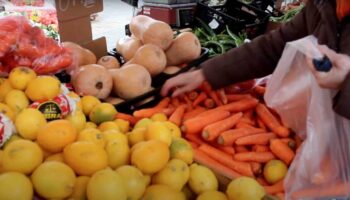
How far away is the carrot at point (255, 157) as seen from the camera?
1.12m

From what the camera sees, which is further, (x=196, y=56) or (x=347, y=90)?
(x=196, y=56)

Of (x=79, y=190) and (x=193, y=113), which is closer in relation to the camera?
(x=79, y=190)

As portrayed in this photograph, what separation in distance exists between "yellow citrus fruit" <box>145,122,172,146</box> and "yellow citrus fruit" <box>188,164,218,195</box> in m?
0.10

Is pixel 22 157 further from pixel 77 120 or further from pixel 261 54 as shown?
pixel 261 54

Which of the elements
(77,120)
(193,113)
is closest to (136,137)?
(77,120)

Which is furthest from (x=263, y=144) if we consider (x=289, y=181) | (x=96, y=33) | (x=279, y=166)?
(x=96, y=33)

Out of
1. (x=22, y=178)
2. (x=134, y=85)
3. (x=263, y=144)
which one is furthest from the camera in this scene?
(x=134, y=85)

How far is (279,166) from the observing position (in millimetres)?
1063

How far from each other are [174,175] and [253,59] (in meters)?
0.61

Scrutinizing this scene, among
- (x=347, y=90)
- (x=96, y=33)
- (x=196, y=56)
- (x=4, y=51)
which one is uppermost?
(x=347, y=90)

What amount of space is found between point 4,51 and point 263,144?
2.96ft

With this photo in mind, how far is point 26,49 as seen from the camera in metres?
1.20

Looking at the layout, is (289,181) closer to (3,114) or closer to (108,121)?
(108,121)

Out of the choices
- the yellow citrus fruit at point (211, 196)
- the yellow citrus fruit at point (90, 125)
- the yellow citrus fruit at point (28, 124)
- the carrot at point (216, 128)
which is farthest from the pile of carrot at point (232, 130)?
the yellow citrus fruit at point (28, 124)
